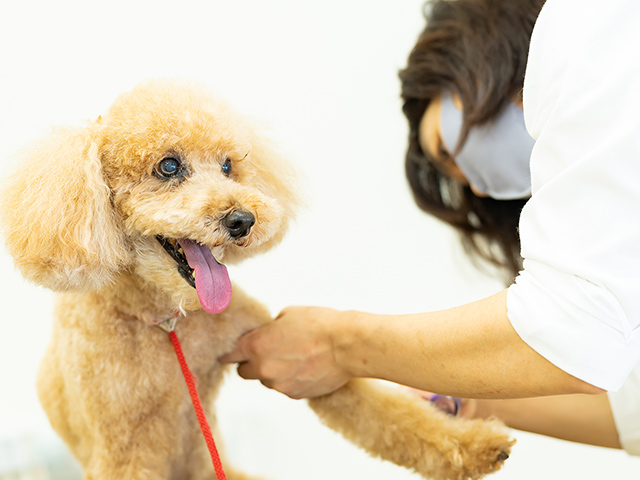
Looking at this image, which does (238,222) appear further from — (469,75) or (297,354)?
(469,75)

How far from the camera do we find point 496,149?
1014mm

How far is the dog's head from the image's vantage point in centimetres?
60

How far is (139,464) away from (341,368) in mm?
306

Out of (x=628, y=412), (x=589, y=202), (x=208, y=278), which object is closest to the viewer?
(x=589, y=202)

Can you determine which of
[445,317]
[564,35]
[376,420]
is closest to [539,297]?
[445,317]

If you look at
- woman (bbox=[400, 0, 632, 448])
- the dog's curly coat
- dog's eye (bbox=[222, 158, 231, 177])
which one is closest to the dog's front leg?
the dog's curly coat

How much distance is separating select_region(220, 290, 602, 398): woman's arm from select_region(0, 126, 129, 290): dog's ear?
293 millimetres

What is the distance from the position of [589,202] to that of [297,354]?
1.57 ft

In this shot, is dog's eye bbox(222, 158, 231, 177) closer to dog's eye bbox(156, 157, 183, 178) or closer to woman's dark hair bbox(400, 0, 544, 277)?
dog's eye bbox(156, 157, 183, 178)

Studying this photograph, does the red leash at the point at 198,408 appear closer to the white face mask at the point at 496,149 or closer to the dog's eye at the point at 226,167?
the dog's eye at the point at 226,167

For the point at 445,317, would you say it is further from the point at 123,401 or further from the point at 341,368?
the point at 123,401

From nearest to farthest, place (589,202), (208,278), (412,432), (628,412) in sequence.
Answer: (589,202)
(208,278)
(412,432)
(628,412)

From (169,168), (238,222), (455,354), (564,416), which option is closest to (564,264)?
(455,354)

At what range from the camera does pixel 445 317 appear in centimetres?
68
